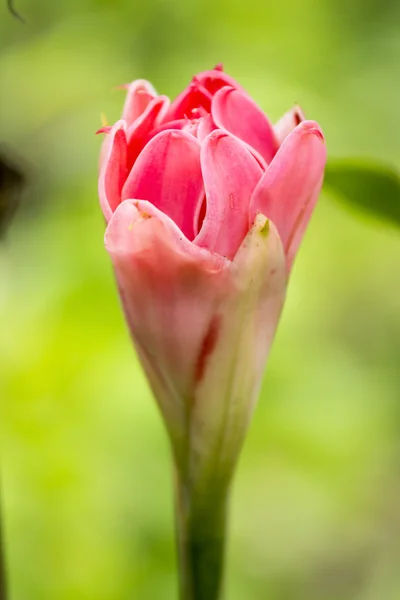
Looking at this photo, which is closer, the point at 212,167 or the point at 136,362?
the point at 212,167

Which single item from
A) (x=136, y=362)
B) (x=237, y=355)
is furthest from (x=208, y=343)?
(x=136, y=362)

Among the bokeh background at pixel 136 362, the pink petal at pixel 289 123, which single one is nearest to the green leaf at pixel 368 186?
the pink petal at pixel 289 123

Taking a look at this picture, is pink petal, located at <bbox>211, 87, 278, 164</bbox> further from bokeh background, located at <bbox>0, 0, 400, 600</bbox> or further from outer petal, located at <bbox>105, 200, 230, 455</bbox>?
bokeh background, located at <bbox>0, 0, 400, 600</bbox>

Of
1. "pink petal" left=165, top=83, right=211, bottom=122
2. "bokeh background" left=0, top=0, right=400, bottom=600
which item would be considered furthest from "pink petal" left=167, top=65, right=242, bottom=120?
"bokeh background" left=0, top=0, right=400, bottom=600

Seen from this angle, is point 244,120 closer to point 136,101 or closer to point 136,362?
point 136,101

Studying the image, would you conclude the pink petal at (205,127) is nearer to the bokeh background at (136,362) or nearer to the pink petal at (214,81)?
the pink petal at (214,81)

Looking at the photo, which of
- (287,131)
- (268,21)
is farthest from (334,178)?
(268,21)

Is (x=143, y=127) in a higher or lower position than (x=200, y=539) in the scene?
higher

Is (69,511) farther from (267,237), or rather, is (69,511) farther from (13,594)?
(267,237)
